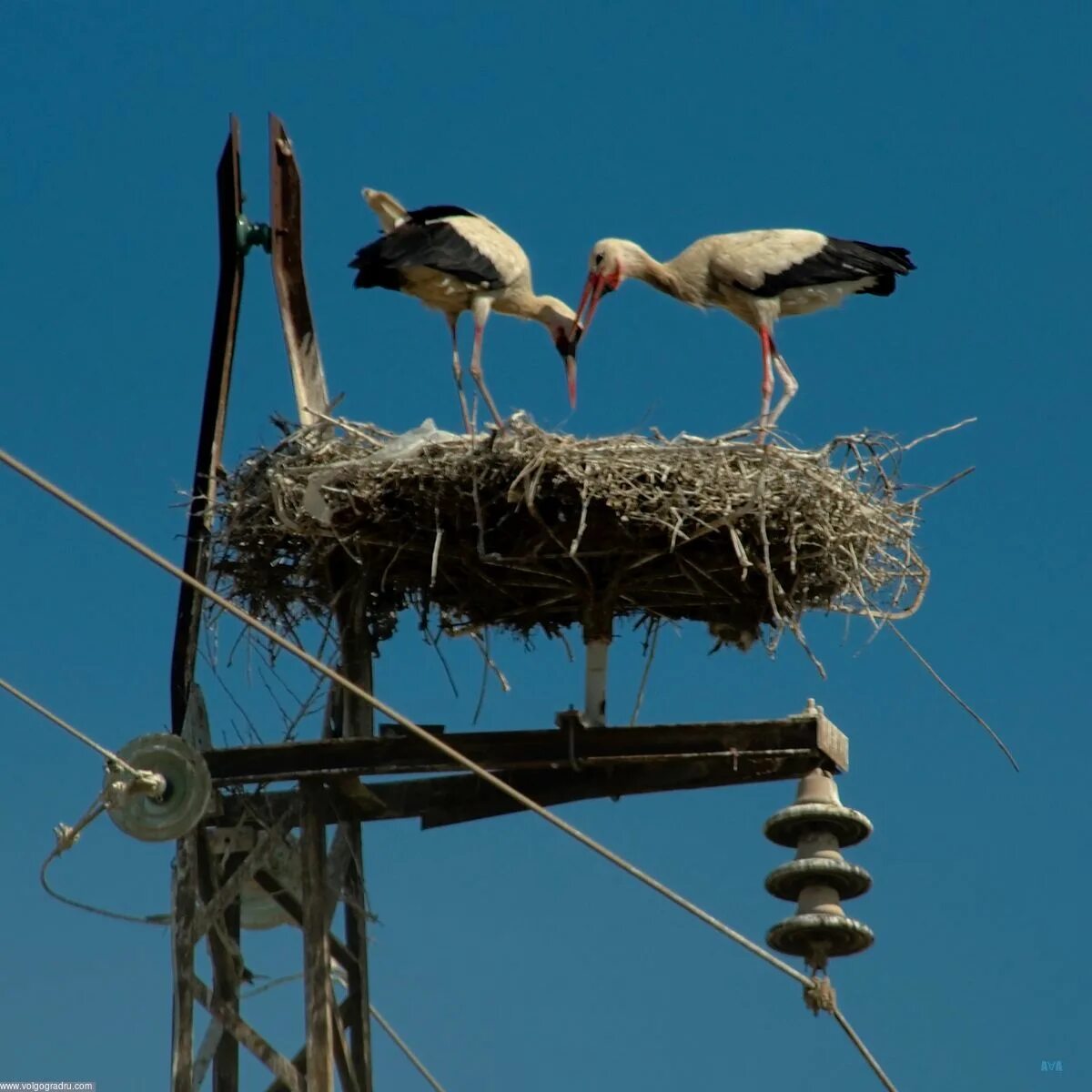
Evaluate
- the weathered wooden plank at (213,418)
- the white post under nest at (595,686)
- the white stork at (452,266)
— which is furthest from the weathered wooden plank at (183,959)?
the white stork at (452,266)

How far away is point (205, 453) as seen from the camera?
918 cm

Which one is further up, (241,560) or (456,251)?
(456,251)

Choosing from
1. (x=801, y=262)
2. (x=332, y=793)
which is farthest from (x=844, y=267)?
(x=332, y=793)

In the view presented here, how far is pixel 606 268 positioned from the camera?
12477 millimetres

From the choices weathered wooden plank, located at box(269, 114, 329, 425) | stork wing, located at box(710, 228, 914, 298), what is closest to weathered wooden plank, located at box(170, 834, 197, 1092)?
weathered wooden plank, located at box(269, 114, 329, 425)

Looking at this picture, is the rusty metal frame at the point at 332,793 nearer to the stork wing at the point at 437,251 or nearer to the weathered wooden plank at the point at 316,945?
the weathered wooden plank at the point at 316,945

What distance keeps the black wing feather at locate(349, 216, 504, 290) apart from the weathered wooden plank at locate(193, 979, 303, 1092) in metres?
3.77

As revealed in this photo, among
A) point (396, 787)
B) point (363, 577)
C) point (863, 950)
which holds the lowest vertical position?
point (863, 950)

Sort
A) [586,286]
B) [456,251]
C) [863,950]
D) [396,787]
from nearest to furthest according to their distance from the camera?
[863,950] < [396,787] < [456,251] < [586,286]

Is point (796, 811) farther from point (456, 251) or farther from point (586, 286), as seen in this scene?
point (586, 286)

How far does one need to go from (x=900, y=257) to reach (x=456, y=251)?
2.01 meters

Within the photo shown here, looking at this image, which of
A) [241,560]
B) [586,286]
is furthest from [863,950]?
[586,286]

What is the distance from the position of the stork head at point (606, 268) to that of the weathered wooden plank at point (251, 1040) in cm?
508

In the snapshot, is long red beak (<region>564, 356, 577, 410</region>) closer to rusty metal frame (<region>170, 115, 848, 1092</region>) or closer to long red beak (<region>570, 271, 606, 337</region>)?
long red beak (<region>570, 271, 606, 337</region>)
